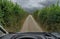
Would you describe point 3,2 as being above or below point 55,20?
above

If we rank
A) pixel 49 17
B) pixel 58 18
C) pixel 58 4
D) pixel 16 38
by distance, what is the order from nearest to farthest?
1. pixel 16 38
2. pixel 58 18
3. pixel 49 17
4. pixel 58 4

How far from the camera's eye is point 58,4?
45.0 ft

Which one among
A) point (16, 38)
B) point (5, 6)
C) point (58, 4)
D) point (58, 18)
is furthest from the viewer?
point (58, 4)

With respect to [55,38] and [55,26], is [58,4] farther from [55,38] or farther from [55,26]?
[55,38]

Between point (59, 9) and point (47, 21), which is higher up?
point (59, 9)

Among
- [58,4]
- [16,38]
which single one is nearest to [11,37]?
[16,38]

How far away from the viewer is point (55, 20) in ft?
39.2

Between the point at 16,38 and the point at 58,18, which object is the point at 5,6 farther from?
the point at 16,38

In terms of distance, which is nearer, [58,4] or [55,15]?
[55,15]

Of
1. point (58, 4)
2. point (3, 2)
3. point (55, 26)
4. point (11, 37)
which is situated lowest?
point (55, 26)

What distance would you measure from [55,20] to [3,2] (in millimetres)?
3425

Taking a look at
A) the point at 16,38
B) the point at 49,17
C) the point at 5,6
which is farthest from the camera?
the point at 49,17

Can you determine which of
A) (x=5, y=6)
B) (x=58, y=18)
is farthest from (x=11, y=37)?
(x=58, y=18)

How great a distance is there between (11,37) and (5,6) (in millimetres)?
8104
